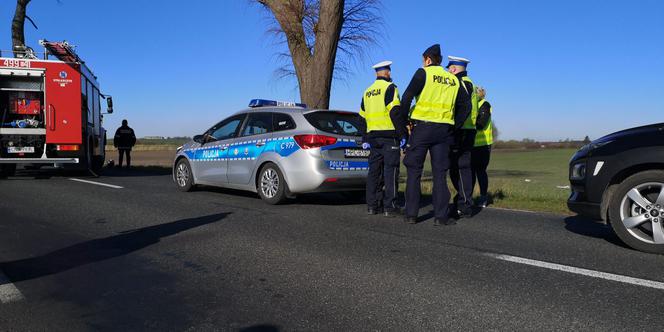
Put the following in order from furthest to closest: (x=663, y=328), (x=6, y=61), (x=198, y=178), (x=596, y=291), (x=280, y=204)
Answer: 1. (x=6, y=61)
2. (x=198, y=178)
3. (x=280, y=204)
4. (x=596, y=291)
5. (x=663, y=328)

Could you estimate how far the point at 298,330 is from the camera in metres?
3.07

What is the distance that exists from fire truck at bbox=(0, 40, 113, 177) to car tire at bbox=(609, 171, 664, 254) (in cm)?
1248

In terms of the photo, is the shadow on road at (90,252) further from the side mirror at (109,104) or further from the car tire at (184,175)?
the side mirror at (109,104)

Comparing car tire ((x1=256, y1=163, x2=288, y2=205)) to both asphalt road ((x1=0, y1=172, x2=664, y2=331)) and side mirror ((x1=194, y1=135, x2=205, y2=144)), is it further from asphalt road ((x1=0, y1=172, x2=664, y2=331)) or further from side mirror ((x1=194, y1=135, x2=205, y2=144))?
side mirror ((x1=194, y1=135, x2=205, y2=144))

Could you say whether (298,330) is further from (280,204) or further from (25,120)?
(25,120)

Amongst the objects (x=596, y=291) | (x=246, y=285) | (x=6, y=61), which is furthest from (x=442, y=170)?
(x=6, y=61)

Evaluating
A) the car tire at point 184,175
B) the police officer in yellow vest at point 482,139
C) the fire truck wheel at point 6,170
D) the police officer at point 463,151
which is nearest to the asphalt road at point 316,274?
the police officer at point 463,151

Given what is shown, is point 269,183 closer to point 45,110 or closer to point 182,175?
point 182,175

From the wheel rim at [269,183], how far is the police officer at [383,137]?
5.22 feet

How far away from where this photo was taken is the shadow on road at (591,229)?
18.6 ft

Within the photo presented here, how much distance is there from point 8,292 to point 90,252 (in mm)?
1224

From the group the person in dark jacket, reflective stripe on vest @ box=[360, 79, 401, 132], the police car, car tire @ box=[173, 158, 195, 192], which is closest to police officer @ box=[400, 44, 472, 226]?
reflective stripe on vest @ box=[360, 79, 401, 132]

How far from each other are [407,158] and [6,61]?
1116cm

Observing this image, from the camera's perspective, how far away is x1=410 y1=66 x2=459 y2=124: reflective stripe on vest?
20.1 ft
